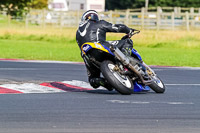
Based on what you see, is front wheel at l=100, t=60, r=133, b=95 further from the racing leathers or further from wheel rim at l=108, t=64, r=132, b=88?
the racing leathers

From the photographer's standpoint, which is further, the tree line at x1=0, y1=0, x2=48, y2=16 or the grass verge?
the tree line at x1=0, y1=0, x2=48, y2=16

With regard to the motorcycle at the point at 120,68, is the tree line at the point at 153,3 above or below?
below

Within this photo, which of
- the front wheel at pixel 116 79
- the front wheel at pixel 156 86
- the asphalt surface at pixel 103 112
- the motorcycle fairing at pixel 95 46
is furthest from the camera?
the front wheel at pixel 156 86

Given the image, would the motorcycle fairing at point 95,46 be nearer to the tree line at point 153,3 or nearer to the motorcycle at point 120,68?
the motorcycle at point 120,68

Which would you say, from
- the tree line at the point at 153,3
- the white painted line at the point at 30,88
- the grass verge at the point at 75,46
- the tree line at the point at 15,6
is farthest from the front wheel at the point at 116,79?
the tree line at the point at 153,3

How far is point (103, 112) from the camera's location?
8734mm

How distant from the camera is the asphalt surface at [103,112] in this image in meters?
7.45

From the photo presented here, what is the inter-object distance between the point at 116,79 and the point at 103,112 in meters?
1.85

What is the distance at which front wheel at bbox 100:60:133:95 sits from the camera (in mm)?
10516

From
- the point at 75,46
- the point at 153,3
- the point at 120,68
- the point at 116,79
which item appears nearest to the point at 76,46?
the point at 75,46

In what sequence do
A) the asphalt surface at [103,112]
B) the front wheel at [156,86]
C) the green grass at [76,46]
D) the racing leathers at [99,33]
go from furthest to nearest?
the green grass at [76,46]
the front wheel at [156,86]
the racing leathers at [99,33]
the asphalt surface at [103,112]

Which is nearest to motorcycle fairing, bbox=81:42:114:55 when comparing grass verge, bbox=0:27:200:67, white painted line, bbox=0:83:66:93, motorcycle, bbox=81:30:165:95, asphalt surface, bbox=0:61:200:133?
motorcycle, bbox=81:30:165:95

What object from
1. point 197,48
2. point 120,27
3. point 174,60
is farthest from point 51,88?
point 197,48

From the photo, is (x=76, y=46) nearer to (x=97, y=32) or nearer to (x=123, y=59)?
(x=97, y=32)
